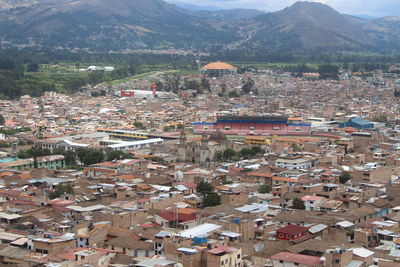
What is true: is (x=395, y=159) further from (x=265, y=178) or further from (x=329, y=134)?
(x=329, y=134)

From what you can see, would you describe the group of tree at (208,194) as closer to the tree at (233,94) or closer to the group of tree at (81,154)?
→ the group of tree at (81,154)

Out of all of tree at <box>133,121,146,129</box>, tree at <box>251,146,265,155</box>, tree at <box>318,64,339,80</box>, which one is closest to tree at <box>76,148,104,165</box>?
tree at <box>251,146,265,155</box>

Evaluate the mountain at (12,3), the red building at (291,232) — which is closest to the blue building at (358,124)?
the red building at (291,232)

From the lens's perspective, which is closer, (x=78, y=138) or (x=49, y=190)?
(x=49, y=190)

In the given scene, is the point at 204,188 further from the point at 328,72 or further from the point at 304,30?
the point at 304,30

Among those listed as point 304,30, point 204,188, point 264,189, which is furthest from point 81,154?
point 304,30

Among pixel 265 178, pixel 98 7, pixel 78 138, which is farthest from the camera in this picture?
pixel 98 7

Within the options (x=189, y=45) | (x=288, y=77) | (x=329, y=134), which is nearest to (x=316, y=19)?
(x=189, y=45)
